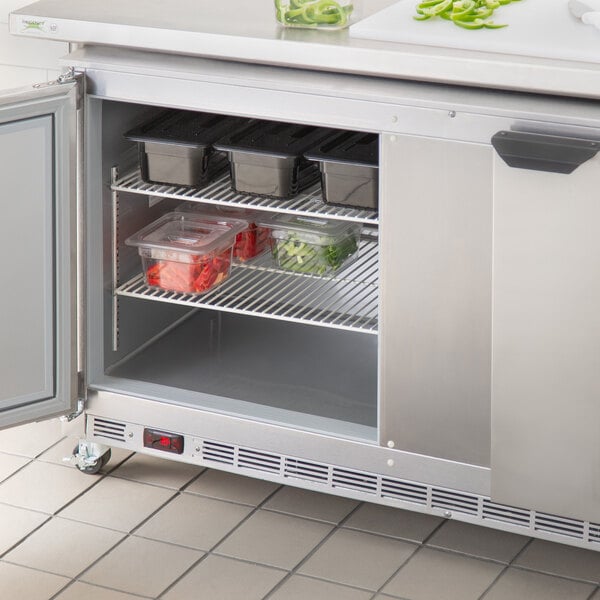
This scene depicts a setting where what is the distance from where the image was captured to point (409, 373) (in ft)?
9.84

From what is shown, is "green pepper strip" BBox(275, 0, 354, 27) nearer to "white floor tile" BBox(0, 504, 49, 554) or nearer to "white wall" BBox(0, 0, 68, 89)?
"white wall" BBox(0, 0, 68, 89)

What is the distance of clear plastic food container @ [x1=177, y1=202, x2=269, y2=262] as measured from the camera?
351 cm

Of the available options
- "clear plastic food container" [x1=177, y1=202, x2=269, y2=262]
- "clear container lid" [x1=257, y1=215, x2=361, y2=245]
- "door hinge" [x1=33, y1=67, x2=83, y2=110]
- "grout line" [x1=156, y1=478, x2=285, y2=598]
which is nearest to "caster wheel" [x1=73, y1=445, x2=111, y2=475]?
"grout line" [x1=156, y1=478, x2=285, y2=598]

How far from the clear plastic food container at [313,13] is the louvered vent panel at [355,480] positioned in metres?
1.11

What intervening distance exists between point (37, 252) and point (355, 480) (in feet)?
3.22

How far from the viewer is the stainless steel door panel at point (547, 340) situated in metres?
2.70

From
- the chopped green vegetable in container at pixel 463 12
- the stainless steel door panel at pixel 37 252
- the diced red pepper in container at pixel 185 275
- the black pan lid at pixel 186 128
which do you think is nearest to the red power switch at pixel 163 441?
the stainless steel door panel at pixel 37 252

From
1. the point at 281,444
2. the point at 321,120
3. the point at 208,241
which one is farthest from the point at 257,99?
the point at 281,444

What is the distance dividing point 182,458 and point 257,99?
100cm

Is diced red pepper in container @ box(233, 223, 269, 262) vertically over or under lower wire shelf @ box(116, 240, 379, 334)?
over

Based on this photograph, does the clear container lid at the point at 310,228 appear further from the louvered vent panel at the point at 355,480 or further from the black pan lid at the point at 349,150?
the louvered vent panel at the point at 355,480

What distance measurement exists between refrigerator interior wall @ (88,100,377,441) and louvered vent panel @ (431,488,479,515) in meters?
0.22

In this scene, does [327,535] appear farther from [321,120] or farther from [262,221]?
[321,120]

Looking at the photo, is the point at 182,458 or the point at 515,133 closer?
the point at 515,133
